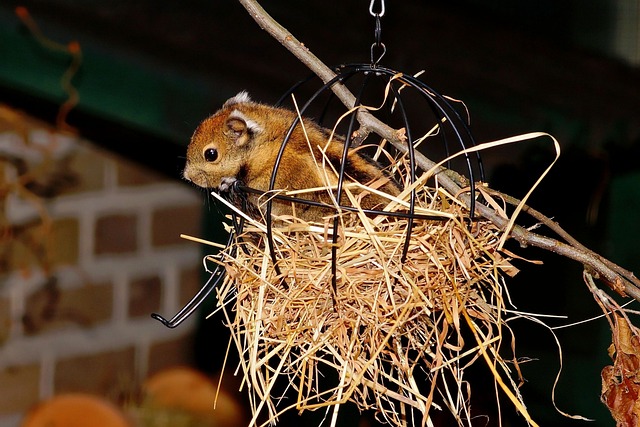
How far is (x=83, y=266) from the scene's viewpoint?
2.65 meters

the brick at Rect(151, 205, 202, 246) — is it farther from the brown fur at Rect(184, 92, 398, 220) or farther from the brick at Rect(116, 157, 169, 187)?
the brown fur at Rect(184, 92, 398, 220)

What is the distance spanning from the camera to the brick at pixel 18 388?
2.61m

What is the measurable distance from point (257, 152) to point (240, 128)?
0.07 meters

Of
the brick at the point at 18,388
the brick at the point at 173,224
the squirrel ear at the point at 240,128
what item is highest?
the squirrel ear at the point at 240,128

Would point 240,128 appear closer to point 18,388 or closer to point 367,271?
point 367,271

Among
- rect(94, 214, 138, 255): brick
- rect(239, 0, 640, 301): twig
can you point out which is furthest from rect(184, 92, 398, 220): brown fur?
rect(94, 214, 138, 255): brick

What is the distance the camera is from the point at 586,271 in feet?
4.25

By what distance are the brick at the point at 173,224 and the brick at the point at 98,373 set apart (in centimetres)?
35

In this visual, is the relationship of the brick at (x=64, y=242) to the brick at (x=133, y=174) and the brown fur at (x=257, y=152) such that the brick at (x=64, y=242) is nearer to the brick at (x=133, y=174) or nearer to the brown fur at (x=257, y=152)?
the brick at (x=133, y=174)

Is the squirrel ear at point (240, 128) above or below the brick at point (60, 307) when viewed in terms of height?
above

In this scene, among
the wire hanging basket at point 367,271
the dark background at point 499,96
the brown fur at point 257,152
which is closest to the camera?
the wire hanging basket at point 367,271

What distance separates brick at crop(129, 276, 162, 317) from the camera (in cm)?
272

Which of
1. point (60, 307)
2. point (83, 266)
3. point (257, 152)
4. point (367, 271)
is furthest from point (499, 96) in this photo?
point (367, 271)

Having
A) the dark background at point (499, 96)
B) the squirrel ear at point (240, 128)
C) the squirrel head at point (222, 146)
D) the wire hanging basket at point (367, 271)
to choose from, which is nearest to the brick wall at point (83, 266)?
the dark background at point (499, 96)
